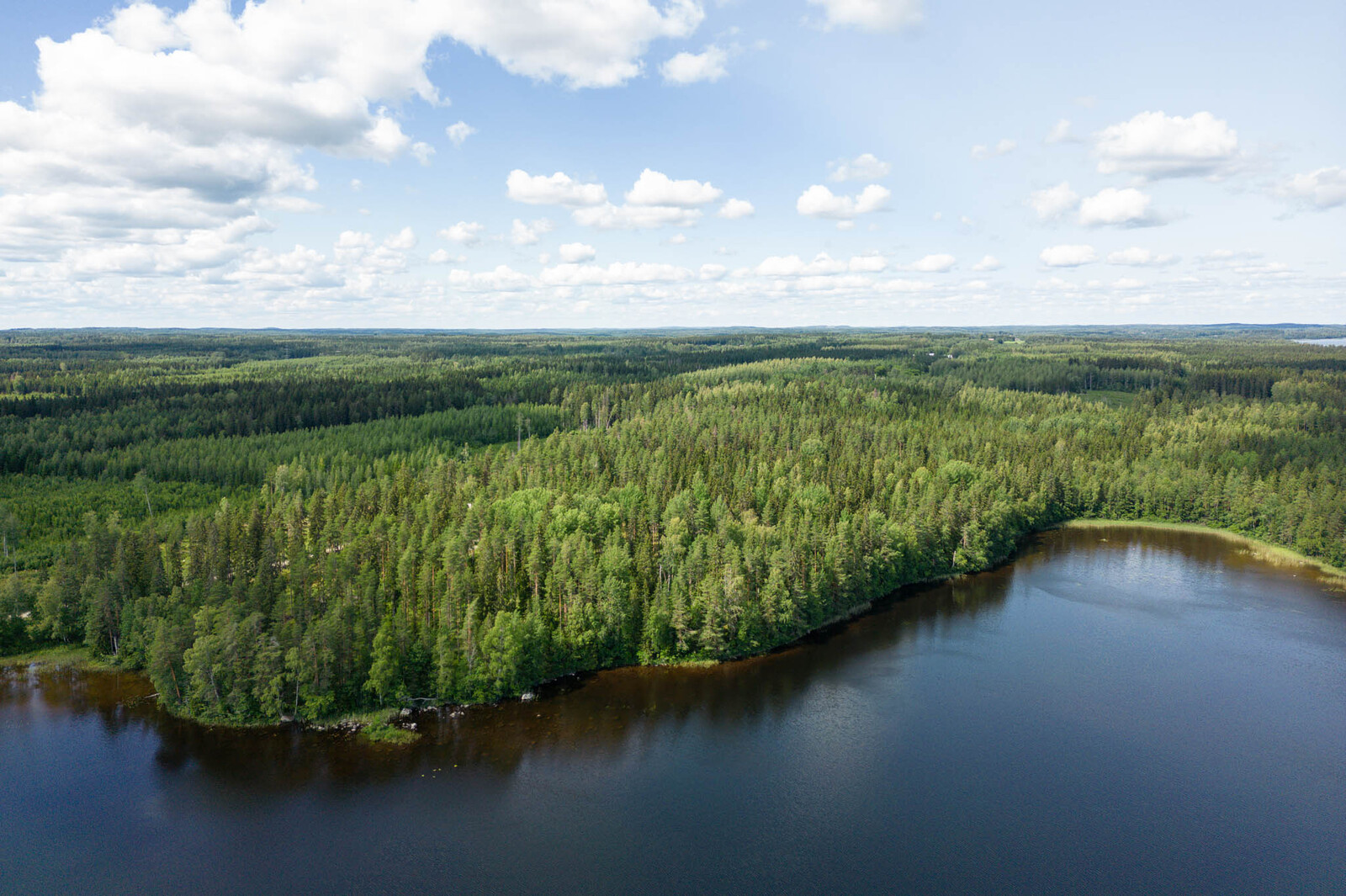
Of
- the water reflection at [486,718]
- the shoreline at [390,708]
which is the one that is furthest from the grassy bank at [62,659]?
the water reflection at [486,718]

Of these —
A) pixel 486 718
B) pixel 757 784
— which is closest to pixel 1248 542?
pixel 757 784

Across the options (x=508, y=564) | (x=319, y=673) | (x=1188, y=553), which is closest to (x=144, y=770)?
(x=319, y=673)

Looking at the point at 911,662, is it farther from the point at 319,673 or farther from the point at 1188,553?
the point at 1188,553

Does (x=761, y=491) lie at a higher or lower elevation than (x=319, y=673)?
higher

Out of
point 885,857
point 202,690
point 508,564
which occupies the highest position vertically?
point 508,564

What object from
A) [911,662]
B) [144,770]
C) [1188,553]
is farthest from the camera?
[1188,553]

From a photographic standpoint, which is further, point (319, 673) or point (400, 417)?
point (400, 417)
